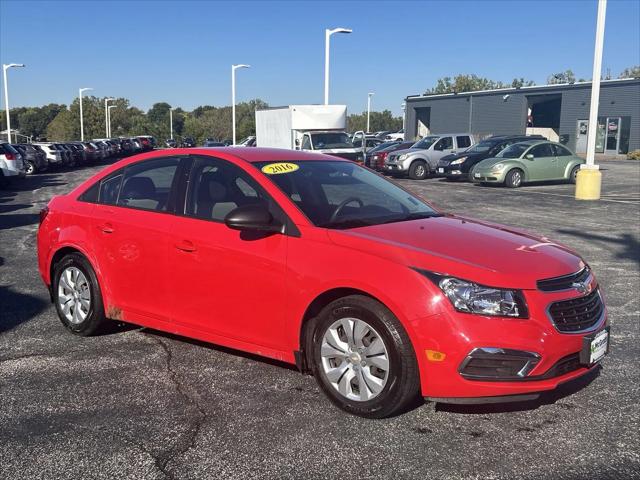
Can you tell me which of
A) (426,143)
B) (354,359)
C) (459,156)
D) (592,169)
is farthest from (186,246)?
(426,143)

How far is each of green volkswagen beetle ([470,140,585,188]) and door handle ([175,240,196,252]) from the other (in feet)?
61.5

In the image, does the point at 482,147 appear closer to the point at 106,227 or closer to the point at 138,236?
the point at 106,227

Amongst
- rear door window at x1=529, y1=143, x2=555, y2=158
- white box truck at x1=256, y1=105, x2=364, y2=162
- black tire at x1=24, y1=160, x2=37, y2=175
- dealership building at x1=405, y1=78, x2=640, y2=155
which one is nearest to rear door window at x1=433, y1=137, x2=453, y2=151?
white box truck at x1=256, y1=105, x2=364, y2=162

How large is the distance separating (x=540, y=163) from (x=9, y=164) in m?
18.3

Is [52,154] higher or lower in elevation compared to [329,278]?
lower

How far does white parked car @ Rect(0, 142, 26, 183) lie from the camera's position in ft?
73.7

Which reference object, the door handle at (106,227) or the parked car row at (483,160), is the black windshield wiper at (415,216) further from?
the parked car row at (483,160)

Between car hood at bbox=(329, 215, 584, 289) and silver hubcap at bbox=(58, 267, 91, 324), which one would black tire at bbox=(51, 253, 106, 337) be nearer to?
silver hubcap at bbox=(58, 267, 91, 324)

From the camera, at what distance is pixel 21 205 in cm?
1695

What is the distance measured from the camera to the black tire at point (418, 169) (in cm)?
2705

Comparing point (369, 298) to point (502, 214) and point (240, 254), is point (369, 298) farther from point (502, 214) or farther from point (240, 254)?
point (502, 214)

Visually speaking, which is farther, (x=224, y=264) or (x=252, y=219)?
(x=224, y=264)

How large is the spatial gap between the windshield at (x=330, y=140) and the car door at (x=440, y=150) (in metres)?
3.44

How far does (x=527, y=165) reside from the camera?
22.2 m
